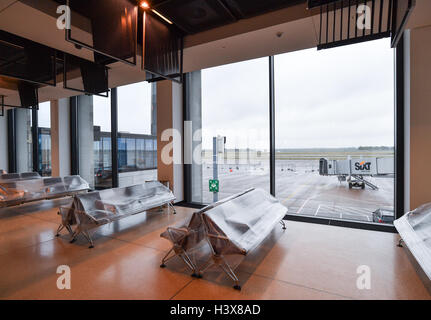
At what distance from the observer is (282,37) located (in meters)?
3.07

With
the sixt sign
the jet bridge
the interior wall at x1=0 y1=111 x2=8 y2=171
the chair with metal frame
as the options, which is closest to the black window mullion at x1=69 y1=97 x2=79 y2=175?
the interior wall at x1=0 y1=111 x2=8 y2=171

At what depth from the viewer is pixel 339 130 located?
3.98 meters

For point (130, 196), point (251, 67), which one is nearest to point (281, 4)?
point (251, 67)

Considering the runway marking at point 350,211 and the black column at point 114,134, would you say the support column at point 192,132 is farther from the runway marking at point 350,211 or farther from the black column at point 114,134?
the runway marking at point 350,211

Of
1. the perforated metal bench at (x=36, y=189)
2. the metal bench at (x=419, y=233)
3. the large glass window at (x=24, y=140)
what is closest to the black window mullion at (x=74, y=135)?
the perforated metal bench at (x=36, y=189)

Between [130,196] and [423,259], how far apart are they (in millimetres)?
3929

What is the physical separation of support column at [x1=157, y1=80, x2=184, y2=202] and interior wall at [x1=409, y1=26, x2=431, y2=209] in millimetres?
4198

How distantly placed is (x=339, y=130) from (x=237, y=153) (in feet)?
7.00

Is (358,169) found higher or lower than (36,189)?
higher

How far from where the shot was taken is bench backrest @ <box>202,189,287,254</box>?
218 cm

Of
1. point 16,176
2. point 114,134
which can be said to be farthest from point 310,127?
point 16,176

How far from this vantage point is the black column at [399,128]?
11.2 feet

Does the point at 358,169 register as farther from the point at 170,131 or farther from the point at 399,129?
the point at 170,131
